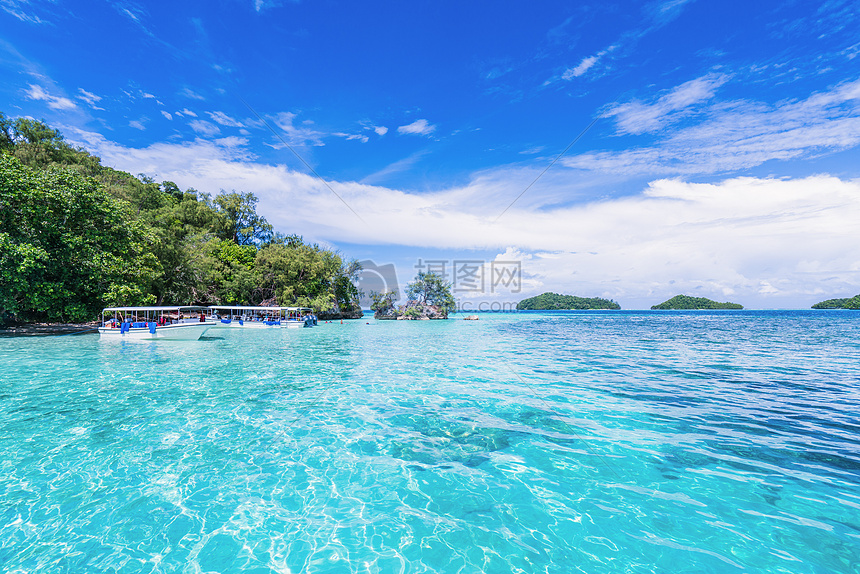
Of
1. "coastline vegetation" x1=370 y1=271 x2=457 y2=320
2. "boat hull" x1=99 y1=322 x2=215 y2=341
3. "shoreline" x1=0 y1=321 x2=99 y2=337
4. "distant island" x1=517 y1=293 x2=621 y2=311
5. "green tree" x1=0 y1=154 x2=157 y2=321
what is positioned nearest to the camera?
"green tree" x1=0 y1=154 x2=157 y2=321

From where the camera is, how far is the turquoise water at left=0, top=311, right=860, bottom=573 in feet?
14.5

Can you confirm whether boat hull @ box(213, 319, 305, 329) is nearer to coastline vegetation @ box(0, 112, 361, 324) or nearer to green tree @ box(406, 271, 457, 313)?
coastline vegetation @ box(0, 112, 361, 324)

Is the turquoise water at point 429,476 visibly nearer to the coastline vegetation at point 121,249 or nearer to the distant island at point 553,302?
the coastline vegetation at point 121,249

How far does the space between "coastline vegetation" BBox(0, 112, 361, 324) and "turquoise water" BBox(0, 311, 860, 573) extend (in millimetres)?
20310

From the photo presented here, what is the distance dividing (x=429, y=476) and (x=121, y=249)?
3909 cm

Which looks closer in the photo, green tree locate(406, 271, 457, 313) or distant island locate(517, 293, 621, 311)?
green tree locate(406, 271, 457, 313)

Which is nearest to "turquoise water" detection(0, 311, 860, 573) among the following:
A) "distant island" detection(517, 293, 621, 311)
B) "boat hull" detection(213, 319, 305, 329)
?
"boat hull" detection(213, 319, 305, 329)

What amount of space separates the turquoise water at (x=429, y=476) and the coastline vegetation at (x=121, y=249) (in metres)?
20.3

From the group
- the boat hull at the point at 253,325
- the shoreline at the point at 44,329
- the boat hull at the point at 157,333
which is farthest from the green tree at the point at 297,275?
the boat hull at the point at 157,333

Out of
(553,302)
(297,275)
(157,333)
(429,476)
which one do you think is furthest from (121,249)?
Result: (553,302)

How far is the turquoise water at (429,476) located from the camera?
4.42m

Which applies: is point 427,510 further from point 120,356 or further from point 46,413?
point 120,356

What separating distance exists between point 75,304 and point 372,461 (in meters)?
36.6

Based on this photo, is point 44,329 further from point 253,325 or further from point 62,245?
point 253,325
